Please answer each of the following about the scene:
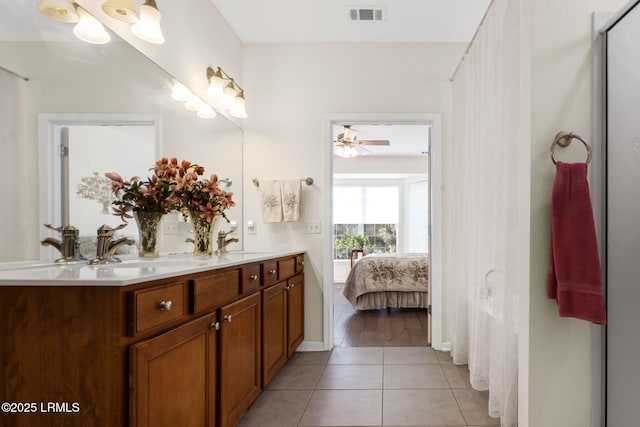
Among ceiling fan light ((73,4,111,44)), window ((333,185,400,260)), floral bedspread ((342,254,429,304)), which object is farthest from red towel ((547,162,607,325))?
window ((333,185,400,260))

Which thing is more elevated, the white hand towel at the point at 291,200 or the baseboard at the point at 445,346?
the white hand towel at the point at 291,200

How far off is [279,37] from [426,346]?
2902 millimetres

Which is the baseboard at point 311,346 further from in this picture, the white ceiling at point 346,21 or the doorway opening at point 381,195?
the white ceiling at point 346,21

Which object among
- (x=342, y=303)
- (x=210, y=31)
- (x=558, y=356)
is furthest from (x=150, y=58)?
(x=342, y=303)

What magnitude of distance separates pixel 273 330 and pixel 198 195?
3.17 ft

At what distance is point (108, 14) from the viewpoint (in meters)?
1.55

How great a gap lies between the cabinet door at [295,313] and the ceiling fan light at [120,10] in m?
1.83

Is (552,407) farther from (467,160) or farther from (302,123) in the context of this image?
(302,123)

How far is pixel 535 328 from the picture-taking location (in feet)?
4.83

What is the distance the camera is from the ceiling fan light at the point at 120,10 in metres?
1.52

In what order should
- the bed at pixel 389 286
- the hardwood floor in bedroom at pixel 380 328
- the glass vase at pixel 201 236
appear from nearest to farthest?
the glass vase at pixel 201 236 → the hardwood floor in bedroom at pixel 380 328 → the bed at pixel 389 286

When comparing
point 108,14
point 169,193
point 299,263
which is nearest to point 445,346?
point 299,263

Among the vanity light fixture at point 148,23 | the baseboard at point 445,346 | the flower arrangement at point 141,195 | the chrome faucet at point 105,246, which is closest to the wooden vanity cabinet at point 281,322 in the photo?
the flower arrangement at point 141,195

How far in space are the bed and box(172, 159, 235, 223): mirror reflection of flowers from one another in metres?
2.61
